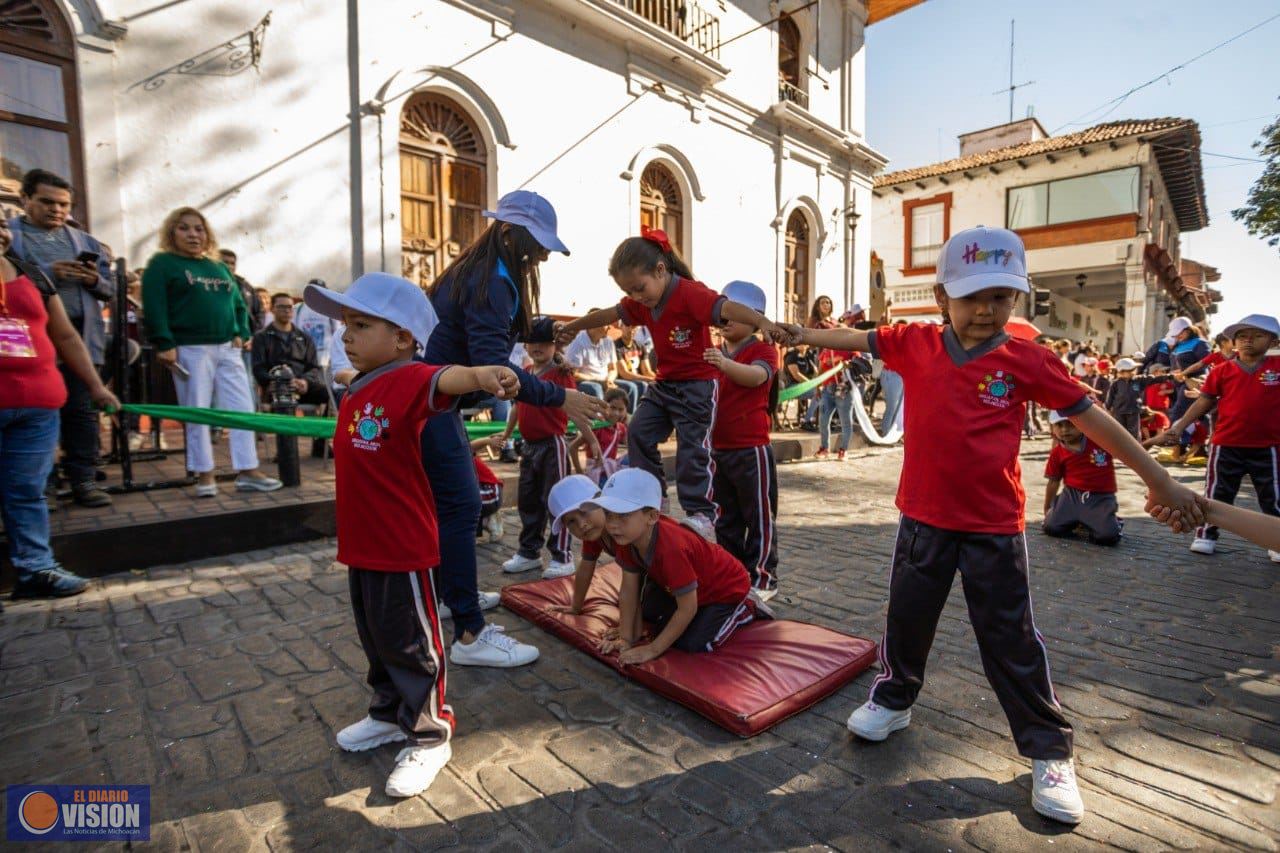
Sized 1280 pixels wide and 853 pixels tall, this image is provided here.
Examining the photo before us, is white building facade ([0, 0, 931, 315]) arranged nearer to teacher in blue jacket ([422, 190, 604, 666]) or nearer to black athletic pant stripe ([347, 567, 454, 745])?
teacher in blue jacket ([422, 190, 604, 666])

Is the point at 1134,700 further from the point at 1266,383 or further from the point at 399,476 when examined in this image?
the point at 1266,383

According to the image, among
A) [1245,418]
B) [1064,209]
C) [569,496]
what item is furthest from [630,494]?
[1064,209]

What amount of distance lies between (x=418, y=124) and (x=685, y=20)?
6.71 m

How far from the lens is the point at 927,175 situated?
30047mm

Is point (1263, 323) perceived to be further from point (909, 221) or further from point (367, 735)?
point (909, 221)

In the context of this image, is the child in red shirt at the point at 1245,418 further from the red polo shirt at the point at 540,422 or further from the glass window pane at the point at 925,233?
the glass window pane at the point at 925,233

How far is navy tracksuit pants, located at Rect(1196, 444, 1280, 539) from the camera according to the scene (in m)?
5.11

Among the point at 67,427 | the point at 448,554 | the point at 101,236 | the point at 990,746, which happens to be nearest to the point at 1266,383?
the point at 990,746

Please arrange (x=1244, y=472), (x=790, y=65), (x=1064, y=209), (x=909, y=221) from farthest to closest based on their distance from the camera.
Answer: (x=909, y=221) → (x=1064, y=209) → (x=790, y=65) → (x=1244, y=472)

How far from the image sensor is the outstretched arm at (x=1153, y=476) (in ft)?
6.64

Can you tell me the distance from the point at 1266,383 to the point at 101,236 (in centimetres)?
1054

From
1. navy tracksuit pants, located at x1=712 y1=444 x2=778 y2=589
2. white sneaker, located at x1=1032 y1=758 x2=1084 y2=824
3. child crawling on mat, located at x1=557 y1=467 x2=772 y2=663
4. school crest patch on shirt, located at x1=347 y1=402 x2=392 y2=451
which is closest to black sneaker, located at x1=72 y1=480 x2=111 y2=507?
school crest patch on shirt, located at x1=347 y1=402 x2=392 y2=451

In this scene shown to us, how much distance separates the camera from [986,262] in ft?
7.60

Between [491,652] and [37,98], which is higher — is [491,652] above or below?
below
